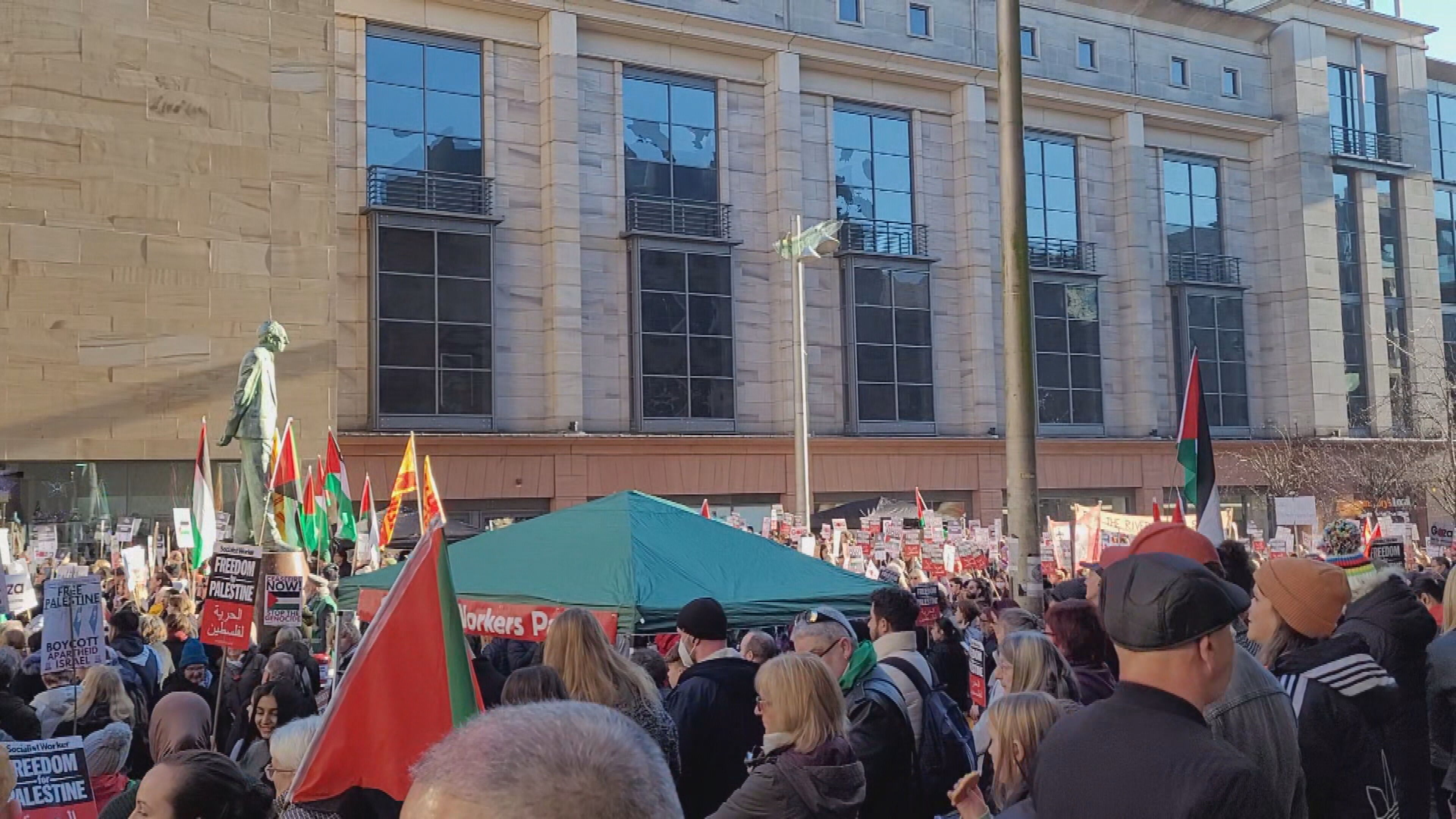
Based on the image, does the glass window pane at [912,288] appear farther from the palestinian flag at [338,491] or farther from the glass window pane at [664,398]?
the palestinian flag at [338,491]

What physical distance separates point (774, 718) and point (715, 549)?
5038 mm

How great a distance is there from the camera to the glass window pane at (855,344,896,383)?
1399 inches

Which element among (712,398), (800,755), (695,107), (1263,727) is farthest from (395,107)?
(1263,727)

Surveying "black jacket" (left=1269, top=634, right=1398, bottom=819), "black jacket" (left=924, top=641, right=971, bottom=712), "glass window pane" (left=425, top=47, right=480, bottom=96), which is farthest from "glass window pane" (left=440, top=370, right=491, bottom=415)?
"black jacket" (left=1269, top=634, right=1398, bottom=819)

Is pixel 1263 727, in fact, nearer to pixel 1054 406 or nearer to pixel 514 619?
pixel 514 619

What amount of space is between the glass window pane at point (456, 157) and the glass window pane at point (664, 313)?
4.84 m

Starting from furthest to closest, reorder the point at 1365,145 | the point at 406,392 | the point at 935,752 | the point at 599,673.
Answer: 1. the point at 1365,145
2. the point at 406,392
3. the point at 935,752
4. the point at 599,673

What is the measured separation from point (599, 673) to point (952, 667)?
4.28m

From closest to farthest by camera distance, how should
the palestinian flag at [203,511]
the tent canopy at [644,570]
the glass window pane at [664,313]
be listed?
1. the tent canopy at [644,570]
2. the palestinian flag at [203,511]
3. the glass window pane at [664,313]

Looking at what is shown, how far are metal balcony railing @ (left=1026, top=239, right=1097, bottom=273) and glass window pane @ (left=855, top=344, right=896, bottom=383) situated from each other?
5836 millimetres

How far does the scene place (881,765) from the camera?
5574 millimetres

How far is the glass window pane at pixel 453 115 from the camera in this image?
30.7m

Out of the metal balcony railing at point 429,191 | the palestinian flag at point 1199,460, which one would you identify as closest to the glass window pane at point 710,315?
the metal balcony railing at point 429,191

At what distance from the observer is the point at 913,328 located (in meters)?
36.7
